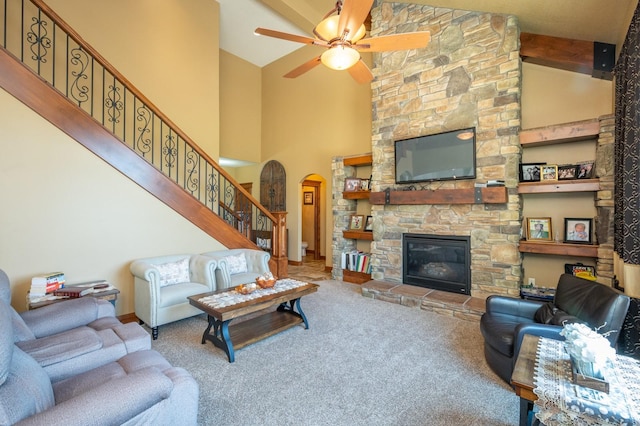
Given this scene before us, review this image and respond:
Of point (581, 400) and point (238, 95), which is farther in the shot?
point (238, 95)

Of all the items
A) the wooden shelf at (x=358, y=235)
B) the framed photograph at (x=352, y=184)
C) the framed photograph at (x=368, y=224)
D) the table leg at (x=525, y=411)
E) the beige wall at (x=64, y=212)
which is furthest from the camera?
the framed photograph at (x=352, y=184)

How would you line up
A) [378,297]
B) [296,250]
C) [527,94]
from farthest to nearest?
[296,250] < [378,297] < [527,94]

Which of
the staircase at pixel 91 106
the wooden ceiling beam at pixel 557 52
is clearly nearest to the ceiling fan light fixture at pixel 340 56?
the staircase at pixel 91 106

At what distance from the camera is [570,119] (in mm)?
3865

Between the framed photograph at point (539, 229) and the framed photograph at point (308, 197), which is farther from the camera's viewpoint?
the framed photograph at point (308, 197)

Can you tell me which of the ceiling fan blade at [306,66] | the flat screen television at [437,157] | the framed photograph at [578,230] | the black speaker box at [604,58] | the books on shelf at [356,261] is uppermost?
the black speaker box at [604,58]

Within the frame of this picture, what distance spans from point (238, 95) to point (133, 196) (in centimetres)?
477

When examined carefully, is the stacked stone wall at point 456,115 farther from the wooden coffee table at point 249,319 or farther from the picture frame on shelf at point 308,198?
the picture frame on shelf at point 308,198

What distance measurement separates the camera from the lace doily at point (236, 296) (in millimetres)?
2902

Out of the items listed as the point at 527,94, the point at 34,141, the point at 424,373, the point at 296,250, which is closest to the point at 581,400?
the point at 424,373

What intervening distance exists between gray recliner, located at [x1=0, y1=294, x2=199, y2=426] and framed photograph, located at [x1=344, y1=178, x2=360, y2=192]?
15.2 ft

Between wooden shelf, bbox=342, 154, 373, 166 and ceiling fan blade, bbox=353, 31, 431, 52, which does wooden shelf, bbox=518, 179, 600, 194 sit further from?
wooden shelf, bbox=342, 154, 373, 166

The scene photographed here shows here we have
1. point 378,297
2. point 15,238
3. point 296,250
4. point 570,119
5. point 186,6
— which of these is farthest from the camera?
point 296,250

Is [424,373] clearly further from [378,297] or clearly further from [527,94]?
[527,94]
